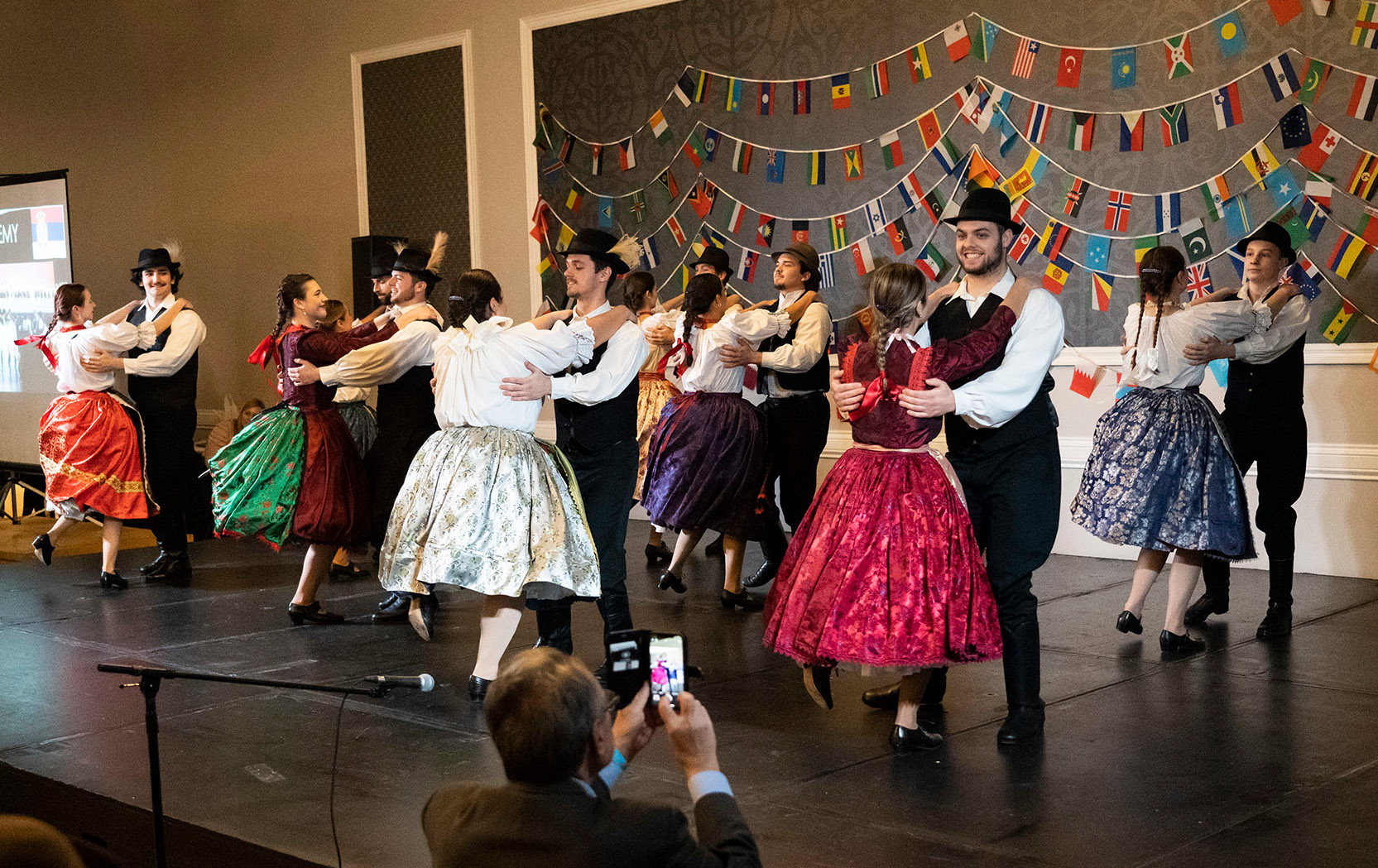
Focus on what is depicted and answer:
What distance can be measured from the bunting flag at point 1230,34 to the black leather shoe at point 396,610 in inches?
162

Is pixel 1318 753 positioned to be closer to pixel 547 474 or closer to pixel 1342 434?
pixel 547 474

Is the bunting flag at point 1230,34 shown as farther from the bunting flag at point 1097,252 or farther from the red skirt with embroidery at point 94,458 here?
the red skirt with embroidery at point 94,458

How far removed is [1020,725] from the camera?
10.9 ft

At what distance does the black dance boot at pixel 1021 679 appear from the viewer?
10.9ft

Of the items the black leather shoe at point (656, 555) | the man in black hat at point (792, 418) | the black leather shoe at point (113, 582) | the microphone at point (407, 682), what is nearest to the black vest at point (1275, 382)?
the man in black hat at point (792, 418)

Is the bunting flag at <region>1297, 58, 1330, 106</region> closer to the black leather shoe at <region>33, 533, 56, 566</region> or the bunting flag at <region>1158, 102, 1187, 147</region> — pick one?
the bunting flag at <region>1158, 102, 1187, 147</region>

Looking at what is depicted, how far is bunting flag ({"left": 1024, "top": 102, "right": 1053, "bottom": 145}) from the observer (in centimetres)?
621

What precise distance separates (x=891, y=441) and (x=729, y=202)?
4416mm

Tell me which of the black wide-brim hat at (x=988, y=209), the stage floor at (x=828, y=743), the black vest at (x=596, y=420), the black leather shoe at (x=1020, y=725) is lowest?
the stage floor at (x=828, y=743)

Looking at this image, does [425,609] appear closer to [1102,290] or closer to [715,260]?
[715,260]

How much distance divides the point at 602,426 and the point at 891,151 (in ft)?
11.1

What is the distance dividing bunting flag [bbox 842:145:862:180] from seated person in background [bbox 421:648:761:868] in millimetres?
5612

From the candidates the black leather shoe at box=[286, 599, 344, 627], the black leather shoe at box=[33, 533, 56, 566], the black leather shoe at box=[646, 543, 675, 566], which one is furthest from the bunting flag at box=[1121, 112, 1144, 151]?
the black leather shoe at box=[33, 533, 56, 566]

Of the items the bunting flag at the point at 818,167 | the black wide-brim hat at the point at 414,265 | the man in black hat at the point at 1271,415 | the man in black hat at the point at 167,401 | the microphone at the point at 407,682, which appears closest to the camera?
the microphone at the point at 407,682
